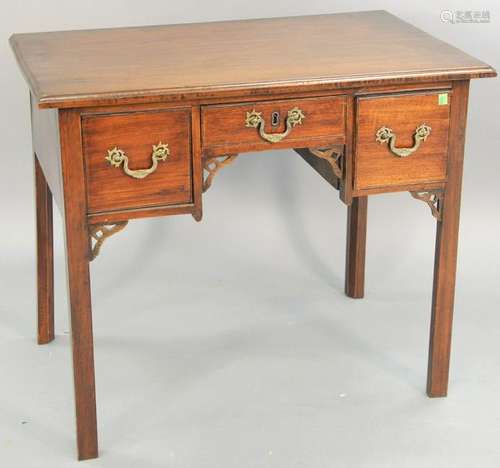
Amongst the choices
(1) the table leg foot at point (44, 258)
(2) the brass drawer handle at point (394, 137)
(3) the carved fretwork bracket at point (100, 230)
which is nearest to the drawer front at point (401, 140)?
(2) the brass drawer handle at point (394, 137)

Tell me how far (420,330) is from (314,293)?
43 cm

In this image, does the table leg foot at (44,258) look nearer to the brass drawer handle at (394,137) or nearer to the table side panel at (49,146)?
the table side panel at (49,146)

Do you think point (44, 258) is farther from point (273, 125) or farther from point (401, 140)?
point (401, 140)

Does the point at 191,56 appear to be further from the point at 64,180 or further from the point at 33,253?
the point at 33,253

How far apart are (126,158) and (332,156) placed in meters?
0.56

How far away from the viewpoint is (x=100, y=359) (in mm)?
3693

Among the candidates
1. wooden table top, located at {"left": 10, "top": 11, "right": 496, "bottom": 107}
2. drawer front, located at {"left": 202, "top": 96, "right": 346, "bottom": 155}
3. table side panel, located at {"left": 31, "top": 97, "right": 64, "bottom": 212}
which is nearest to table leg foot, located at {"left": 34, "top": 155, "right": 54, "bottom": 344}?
table side panel, located at {"left": 31, "top": 97, "right": 64, "bottom": 212}

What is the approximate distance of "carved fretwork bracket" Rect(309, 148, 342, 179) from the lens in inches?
123

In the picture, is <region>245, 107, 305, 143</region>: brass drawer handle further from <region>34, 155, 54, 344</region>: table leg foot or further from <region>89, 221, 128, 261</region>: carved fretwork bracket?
<region>34, 155, 54, 344</region>: table leg foot

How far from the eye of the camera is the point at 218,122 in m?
3.02

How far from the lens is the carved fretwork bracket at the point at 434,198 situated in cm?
326

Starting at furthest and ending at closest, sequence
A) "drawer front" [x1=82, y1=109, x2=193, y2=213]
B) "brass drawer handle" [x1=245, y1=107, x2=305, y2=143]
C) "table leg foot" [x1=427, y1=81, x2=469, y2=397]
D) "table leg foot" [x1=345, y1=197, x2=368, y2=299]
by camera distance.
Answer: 1. "table leg foot" [x1=345, y1=197, x2=368, y2=299]
2. "table leg foot" [x1=427, y1=81, x2=469, y2=397]
3. "brass drawer handle" [x1=245, y1=107, x2=305, y2=143]
4. "drawer front" [x1=82, y1=109, x2=193, y2=213]

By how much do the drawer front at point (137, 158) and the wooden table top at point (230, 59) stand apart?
7 centimetres

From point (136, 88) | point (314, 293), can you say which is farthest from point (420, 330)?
point (136, 88)
